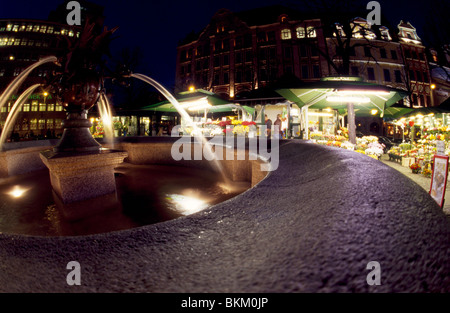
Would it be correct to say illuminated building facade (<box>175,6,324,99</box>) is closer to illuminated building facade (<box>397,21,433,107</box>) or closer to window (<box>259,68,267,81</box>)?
window (<box>259,68,267,81</box>)

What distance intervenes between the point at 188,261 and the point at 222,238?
0.66 ft

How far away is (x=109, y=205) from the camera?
10.9 feet

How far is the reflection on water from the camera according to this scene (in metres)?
2.63

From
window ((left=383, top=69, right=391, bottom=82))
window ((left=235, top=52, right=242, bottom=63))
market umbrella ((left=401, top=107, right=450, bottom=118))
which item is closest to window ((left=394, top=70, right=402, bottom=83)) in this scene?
window ((left=383, top=69, right=391, bottom=82))

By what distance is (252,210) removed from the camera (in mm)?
1211

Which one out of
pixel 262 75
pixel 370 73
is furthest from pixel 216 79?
pixel 370 73

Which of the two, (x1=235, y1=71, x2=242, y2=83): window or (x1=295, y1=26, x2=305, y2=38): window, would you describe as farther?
(x1=235, y1=71, x2=242, y2=83): window

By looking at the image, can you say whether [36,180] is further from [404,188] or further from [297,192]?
[404,188]

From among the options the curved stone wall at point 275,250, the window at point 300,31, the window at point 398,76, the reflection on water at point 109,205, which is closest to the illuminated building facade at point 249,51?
the window at point 300,31

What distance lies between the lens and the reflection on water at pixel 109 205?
2.63 m

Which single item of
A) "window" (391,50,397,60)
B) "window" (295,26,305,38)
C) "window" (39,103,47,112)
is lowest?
"window" (39,103,47,112)

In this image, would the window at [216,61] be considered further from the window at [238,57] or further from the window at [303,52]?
the window at [303,52]

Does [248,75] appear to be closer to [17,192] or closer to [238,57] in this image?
[238,57]
